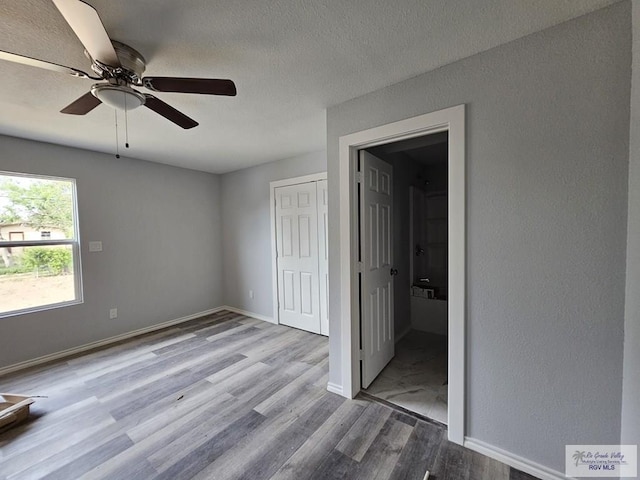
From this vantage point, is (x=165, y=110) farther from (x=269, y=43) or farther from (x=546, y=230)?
(x=546, y=230)

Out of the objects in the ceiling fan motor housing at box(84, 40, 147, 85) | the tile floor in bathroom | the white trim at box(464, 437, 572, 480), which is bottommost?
the tile floor in bathroom

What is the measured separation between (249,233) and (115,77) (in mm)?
2988

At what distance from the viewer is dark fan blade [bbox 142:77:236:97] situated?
1.31 meters

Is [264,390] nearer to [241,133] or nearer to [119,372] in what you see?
[119,372]

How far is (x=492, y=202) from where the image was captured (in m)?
1.50

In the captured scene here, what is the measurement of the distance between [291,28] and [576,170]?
157cm

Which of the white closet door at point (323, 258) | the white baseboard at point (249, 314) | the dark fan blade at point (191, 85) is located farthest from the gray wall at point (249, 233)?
the dark fan blade at point (191, 85)

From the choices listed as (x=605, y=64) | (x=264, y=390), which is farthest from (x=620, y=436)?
(x=264, y=390)

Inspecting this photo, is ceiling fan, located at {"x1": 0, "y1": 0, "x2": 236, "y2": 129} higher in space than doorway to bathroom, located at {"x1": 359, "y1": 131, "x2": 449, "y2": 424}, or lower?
higher

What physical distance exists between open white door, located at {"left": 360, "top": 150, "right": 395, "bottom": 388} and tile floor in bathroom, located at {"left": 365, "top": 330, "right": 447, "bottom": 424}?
0.11 m

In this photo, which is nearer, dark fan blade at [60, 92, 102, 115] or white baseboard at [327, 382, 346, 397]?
dark fan blade at [60, 92, 102, 115]

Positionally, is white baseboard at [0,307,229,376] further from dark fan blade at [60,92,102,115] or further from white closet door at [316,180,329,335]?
dark fan blade at [60,92,102,115]

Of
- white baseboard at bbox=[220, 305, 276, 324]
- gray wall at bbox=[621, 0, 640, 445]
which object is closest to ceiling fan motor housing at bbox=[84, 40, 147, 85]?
gray wall at bbox=[621, 0, 640, 445]

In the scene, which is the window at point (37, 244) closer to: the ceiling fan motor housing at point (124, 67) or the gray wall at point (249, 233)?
the gray wall at point (249, 233)
